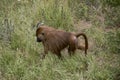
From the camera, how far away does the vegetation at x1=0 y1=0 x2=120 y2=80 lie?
5980mm

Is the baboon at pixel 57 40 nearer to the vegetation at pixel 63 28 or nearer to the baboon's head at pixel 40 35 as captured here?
the baboon's head at pixel 40 35

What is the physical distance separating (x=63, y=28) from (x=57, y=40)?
1134mm

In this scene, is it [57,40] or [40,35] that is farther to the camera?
[40,35]

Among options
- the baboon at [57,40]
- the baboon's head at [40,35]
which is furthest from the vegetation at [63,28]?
the baboon's head at [40,35]

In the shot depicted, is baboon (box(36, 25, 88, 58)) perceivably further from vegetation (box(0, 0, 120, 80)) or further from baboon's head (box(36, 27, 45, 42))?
vegetation (box(0, 0, 120, 80))

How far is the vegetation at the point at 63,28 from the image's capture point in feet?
19.6

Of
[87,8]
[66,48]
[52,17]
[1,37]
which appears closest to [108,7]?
[87,8]

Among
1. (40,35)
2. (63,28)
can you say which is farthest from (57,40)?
(63,28)

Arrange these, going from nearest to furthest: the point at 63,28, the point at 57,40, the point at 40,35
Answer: the point at 57,40
the point at 40,35
the point at 63,28

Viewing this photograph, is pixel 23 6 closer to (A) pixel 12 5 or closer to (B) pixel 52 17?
(A) pixel 12 5

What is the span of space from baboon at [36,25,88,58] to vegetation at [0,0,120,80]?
141 millimetres

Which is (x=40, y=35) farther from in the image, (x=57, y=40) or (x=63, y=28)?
(x=63, y=28)

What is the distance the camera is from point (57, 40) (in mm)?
6242

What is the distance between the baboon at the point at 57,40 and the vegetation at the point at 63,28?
141 mm
